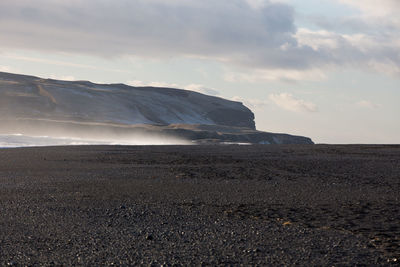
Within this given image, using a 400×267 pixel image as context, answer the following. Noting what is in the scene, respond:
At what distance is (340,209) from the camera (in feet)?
39.8

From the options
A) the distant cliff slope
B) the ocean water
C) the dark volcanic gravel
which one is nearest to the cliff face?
the distant cliff slope

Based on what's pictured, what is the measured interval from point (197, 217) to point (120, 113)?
4421 inches

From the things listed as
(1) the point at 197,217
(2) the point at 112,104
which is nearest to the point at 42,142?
(1) the point at 197,217

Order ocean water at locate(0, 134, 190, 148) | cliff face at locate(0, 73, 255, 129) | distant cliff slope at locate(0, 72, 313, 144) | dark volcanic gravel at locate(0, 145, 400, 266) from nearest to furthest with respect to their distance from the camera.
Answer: dark volcanic gravel at locate(0, 145, 400, 266) → ocean water at locate(0, 134, 190, 148) → distant cliff slope at locate(0, 72, 313, 144) → cliff face at locate(0, 73, 255, 129)

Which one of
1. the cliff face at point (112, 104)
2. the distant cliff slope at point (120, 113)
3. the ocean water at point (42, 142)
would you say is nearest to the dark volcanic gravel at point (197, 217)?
the ocean water at point (42, 142)

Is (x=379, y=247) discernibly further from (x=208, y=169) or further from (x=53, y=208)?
(x=208, y=169)

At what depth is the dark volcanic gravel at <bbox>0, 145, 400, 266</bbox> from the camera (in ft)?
26.1

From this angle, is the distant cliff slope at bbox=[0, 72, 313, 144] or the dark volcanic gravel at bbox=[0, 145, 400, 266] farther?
the distant cliff slope at bbox=[0, 72, 313, 144]

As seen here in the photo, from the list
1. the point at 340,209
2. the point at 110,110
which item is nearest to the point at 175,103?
the point at 110,110

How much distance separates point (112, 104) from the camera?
4975 inches

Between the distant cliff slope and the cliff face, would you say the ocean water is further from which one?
the cliff face

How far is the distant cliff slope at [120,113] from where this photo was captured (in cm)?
8869

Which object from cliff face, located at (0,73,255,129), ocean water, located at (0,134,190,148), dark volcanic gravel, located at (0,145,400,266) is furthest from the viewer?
cliff face, located at (0,73,255,129)

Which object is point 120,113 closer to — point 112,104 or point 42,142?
point 112,104
